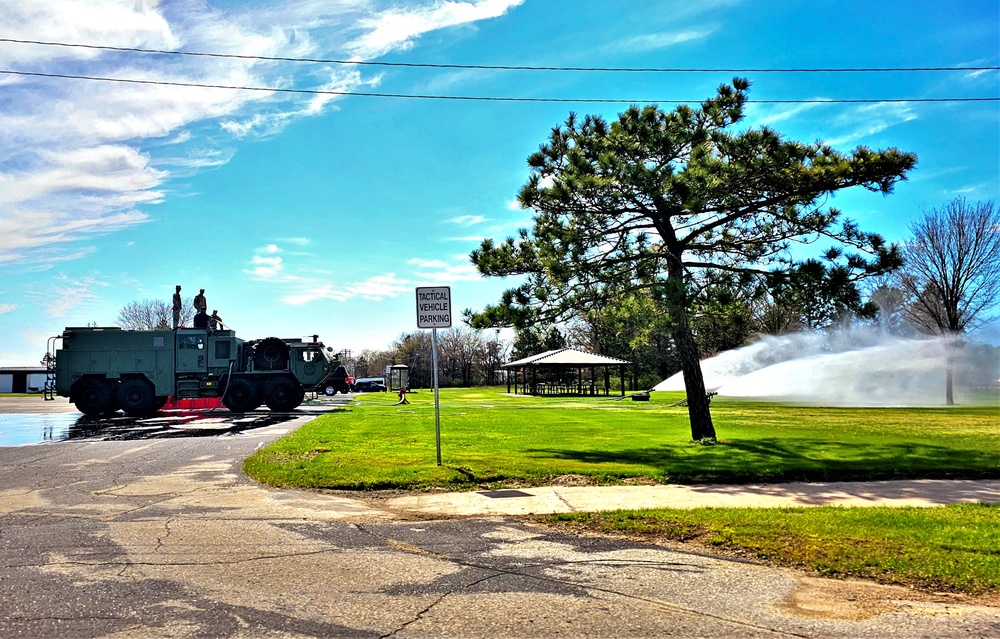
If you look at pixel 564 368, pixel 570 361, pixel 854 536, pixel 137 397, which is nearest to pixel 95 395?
pixel 137 397

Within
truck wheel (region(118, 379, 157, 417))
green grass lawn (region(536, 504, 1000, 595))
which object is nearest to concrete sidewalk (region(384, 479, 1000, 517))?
green grass lawn (region(536, 504, 1000, 595))

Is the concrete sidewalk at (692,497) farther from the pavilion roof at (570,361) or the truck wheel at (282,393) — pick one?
the pavilion roof at (570,361)

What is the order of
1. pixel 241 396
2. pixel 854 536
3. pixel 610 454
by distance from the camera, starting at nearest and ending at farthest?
pixel 854 536 < pixel 610 454 < pixel 241 396

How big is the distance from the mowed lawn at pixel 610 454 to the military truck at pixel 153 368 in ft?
34.2

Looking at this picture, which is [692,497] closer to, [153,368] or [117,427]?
[117,427]

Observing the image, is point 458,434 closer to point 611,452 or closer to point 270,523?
point 611,452

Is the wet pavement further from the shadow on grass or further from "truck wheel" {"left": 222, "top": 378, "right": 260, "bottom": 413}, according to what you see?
the shadow on grass

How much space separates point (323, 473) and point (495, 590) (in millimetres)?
5960

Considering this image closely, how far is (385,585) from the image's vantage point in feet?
17.4

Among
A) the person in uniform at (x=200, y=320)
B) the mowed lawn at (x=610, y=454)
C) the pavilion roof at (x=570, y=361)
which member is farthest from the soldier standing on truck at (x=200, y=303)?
the pavilion roof at (x=570, y=361)

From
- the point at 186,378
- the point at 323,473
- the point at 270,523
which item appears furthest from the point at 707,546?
the point at 186,378

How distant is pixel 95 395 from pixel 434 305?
73.1ft

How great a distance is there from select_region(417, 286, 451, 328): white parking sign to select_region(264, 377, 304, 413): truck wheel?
19685mm

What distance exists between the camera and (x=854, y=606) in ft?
16.0
